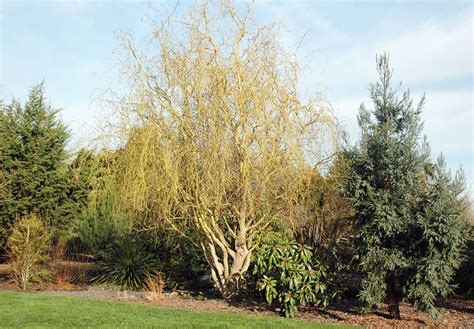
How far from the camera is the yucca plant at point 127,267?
12086mm

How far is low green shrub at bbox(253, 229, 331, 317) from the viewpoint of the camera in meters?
8.45

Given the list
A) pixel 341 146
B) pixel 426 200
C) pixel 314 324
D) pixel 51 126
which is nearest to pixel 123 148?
pixel 341 146

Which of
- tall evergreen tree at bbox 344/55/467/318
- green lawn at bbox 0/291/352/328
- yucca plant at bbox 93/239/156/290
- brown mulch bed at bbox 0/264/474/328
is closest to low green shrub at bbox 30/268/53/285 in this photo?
yucca plant at bbox 93/239/156/290

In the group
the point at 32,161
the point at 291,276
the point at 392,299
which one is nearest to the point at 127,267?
the point at 291,276

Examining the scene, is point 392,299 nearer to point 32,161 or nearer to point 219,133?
point 219,133

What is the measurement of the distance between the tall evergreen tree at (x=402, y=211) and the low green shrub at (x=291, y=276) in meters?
0.96

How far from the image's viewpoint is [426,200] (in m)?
7.82

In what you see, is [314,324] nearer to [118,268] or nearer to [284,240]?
[284,240]

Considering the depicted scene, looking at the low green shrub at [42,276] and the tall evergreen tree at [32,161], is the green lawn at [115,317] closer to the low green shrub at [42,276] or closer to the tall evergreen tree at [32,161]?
the low green shrub at [42,276]

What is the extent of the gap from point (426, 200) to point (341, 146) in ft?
6.00

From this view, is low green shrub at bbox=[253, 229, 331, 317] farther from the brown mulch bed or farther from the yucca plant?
the yucca plant

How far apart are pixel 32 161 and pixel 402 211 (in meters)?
14.1

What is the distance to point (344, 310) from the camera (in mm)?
8961

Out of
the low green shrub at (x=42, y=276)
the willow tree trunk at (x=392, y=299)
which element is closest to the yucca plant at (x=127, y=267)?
the low green shrub at (x=42, y=276)
